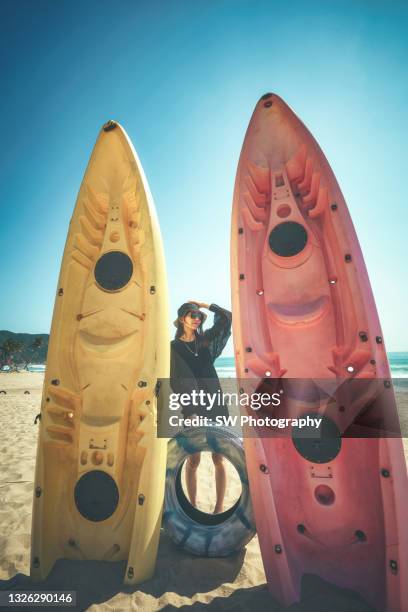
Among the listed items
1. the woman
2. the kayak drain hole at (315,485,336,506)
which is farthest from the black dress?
the kayak drain hole at (315,485,336,506)

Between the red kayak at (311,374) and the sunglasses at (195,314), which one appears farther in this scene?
the sunglasses at (195,314)

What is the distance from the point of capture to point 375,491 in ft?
6.36

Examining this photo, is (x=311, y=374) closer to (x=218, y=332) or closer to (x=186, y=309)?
(x=218, y=332)

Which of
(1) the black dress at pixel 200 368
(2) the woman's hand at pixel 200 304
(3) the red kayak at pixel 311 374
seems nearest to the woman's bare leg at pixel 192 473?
(1) the black dress at pixel 200 368

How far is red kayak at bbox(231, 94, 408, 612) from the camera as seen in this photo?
1.85 metres

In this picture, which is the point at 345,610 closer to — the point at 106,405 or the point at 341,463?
the point at 341,463

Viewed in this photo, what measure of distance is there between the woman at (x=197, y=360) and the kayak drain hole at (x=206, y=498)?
17cm

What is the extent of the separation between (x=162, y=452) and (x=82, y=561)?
1083 millimetres

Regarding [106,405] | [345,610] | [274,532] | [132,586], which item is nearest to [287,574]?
[274,532]

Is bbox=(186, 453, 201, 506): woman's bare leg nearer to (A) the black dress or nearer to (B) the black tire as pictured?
(B) the black tire

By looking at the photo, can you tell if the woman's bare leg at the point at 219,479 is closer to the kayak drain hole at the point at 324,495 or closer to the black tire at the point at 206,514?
the black tire at the point at 206,514

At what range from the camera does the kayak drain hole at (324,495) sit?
6.72 feet

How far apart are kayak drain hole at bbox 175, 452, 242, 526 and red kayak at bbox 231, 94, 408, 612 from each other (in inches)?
25.2

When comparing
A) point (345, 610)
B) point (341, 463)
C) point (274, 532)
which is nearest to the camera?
point (345, 610)
